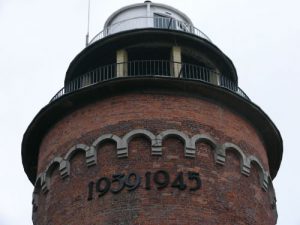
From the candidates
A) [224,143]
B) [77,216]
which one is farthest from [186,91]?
[77,216]

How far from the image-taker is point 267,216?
21.0 metres

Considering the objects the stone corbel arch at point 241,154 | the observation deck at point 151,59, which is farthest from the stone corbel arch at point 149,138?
the observation deck at point 151,59

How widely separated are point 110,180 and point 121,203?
884 mm

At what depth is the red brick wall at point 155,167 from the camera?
744 inches

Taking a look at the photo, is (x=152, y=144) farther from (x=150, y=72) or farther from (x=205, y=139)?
(x=150, y=72)

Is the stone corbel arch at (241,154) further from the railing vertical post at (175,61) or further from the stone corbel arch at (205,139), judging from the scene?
the railing vertical post at (175,61)

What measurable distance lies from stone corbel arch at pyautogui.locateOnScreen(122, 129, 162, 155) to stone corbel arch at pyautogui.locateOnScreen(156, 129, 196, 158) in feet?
0.42

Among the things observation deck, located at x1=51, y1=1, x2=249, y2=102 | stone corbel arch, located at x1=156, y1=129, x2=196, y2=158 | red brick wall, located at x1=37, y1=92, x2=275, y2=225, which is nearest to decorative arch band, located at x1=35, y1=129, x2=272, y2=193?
stone corbel arch, located at x1=156, y1=129, x2=196, y2=158

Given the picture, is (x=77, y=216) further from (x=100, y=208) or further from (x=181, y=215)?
(x=181, y=215)

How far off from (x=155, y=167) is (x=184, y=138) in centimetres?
134

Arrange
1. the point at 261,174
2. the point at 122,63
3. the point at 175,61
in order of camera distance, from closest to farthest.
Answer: the point at 261,174 → the point at 122,63 → the point at 175,61

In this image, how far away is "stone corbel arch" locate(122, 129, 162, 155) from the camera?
1972 cm

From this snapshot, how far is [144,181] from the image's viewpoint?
1922cm

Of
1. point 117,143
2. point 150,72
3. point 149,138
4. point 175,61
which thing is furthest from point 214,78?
point 117,143
